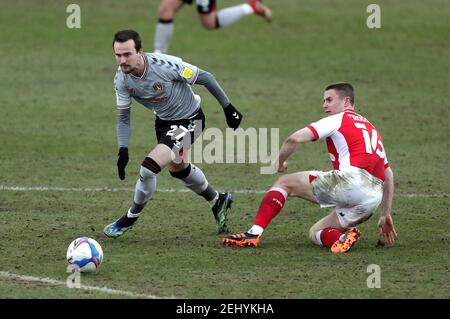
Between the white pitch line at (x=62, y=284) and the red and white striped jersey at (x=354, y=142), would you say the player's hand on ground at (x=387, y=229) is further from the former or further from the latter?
the white pitch line at (x=62, y=284)

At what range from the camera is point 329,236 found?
10.5m

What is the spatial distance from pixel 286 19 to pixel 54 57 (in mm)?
6111

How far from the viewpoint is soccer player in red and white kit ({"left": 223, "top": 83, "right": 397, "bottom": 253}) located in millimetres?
10398

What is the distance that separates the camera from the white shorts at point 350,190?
34.2 feet

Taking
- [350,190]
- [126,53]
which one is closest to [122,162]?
[126,53]

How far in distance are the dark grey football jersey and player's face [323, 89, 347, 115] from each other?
4.61 feet

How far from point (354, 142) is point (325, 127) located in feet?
1.15

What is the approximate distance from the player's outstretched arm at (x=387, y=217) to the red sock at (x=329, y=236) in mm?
415

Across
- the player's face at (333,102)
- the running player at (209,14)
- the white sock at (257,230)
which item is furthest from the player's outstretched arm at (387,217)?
the running player at (209,14)

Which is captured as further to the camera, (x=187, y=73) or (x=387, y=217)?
(x=187, y=73)

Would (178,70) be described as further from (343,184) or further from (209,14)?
(209,14)
